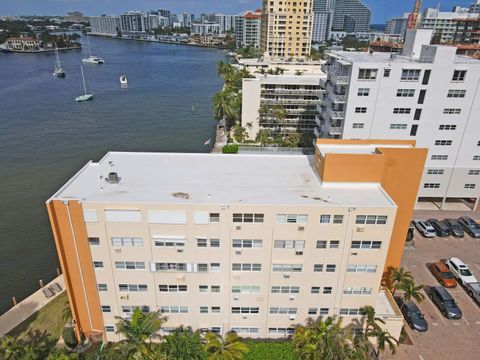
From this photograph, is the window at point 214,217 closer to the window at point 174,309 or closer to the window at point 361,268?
the window at point 174,309

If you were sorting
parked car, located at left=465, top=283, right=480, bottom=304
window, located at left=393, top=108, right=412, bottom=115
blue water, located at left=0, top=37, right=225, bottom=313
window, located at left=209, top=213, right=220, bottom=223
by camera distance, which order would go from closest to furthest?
window, located at left=209, top=213, right=220, bottom=223
parked car, located at left=465, top=283, right=480, bottom=304
blue water, located at left=0, top=37, right=225, bottom=313
window, located at left=393, top=108, right=412, bottom=115

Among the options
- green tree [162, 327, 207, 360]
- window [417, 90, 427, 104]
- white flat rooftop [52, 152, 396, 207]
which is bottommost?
green tree [162, 327, 207, 360]

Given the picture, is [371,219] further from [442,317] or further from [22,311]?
[22,311]

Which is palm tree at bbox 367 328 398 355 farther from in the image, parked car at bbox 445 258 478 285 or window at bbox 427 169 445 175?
window at bbox 427 169 445 175

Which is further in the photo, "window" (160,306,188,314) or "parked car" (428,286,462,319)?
"parked car" (428,286,462,319)

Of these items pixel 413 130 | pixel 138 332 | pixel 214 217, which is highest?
pixel 413 130

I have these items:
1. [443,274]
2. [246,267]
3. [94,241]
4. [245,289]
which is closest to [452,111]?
[443,274]

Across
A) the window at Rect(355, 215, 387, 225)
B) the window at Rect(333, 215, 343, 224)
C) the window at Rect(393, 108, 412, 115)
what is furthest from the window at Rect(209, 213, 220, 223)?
the window at Rect(393, 108, 412, 115)

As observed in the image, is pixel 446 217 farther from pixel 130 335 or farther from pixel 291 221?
pixel 130 335
